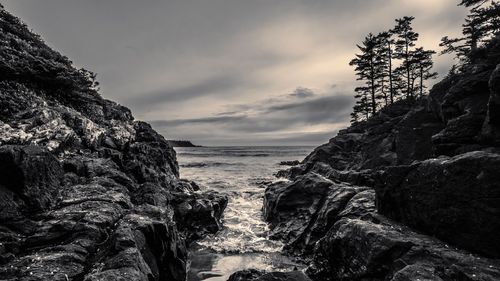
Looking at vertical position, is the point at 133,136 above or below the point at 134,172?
above

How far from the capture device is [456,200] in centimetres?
800

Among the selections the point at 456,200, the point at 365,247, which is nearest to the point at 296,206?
the point at 365,247

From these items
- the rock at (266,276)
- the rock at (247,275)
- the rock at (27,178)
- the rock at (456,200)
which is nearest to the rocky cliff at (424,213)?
the rock at (456,200)

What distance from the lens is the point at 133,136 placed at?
993 inches

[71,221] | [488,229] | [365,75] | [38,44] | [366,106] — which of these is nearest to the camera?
[488,229]

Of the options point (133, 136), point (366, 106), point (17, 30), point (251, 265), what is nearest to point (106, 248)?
point (251, 265)

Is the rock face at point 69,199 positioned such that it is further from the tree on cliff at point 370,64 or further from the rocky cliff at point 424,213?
the tree on cliff at point 370,64

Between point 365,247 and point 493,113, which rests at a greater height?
point 493,113

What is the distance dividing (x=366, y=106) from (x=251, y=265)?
58.4 m

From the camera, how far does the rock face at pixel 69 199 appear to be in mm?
6969

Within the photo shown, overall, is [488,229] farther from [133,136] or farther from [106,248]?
[133,136]

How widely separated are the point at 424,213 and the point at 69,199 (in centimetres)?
1191

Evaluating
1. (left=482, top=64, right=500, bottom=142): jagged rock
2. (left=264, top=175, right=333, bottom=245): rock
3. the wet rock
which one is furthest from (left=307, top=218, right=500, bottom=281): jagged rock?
the wet rock

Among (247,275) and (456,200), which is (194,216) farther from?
(456,200)
